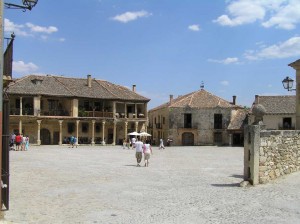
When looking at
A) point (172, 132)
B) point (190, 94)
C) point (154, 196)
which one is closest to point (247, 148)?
point (154, 196)

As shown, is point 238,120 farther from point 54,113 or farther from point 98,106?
point 54,113

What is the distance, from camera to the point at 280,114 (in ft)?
169

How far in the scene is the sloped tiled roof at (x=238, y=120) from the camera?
52.4m

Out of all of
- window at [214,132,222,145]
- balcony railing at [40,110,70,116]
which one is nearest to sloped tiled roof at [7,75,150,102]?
balcony railing at [40,110,70,116]

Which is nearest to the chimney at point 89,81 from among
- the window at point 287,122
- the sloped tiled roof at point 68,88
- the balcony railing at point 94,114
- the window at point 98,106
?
the sloped tiled roof at point 68,88

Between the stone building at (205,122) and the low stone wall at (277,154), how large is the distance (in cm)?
3566

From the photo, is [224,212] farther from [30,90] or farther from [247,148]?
[30,90]

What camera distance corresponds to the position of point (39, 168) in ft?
62.8

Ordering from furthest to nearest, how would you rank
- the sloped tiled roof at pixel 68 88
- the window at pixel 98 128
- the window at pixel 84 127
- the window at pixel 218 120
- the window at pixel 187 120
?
the window at pixel 187 120
the window at pixel 218 120
the window at pixel 98 128
the window at pixel 84 127
the sloped tiled roof at pixel 68 88

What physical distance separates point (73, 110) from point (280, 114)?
24.9m

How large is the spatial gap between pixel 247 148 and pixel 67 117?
34045mm

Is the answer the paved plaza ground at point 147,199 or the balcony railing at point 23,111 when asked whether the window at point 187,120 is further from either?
the paved plaza ground at point 147,199

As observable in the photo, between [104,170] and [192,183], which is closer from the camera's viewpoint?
[192,183]

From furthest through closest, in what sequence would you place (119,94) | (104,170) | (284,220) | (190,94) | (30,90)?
(190,94) < (119,94) < (30,90) < (104,170) < (284,220)
